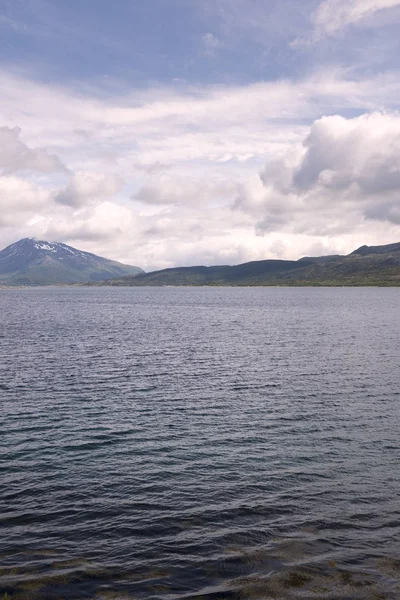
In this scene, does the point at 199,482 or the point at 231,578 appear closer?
the point at 231,578

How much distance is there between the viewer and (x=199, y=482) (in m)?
32.8

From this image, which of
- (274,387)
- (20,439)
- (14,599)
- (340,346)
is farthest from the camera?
(340,346)

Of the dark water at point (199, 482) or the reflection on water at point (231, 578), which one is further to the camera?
the dark water at point (199, 482)

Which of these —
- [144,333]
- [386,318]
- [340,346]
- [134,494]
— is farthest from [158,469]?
[386,318]

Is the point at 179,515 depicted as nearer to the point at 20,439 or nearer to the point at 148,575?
the point at 148,575

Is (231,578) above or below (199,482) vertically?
below

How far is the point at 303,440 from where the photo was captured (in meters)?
41.1

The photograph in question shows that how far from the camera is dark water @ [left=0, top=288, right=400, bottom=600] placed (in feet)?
73.4

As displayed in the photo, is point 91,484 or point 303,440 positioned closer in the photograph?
point 91,484

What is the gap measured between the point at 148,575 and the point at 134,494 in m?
8.77

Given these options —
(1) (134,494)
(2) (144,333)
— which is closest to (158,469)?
(1) (134,494)

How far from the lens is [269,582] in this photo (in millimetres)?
21719

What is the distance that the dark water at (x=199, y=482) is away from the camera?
22375 millimetres

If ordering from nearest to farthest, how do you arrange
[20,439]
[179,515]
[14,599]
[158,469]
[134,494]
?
1. [14,599]
2. [179,515]
3. [134,494]
4. [158,469]
5. [20,439]
